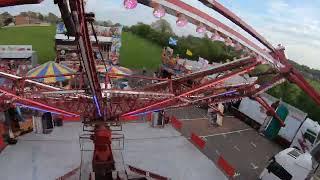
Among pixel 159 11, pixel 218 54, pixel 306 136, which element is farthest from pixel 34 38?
pixel 159 11

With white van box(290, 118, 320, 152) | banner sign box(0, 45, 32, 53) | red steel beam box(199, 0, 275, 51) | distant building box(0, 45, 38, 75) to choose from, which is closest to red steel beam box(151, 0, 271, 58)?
red steel beam box(199, 0, 275, 51)

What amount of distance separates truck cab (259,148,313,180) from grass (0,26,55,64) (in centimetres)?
4033

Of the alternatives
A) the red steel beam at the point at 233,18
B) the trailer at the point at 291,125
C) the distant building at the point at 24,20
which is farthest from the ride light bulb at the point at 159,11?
the distant building at the point at 24,20

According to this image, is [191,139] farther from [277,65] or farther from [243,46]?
[243,46]

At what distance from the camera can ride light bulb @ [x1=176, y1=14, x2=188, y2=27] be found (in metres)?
6.15

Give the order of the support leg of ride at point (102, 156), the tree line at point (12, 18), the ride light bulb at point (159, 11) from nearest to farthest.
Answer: the ride light bulb at point (159, 11) → the support leg of ride at point (102, 156) → the tree line at point (12, 18)

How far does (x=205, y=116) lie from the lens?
1148 inches

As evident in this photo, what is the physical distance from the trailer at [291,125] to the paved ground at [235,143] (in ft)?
2.20

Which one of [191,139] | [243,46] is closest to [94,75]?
[243,46]

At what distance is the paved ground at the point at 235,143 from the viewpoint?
68.5ft

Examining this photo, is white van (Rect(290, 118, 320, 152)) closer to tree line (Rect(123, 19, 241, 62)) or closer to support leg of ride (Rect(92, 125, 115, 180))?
tree line (Rect(123, 19, 241, 62))

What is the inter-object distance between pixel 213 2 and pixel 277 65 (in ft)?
15.4

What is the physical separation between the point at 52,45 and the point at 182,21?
59.7 m

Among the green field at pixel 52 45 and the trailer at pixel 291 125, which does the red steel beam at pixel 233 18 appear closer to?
the trailer at pixel 291 125
